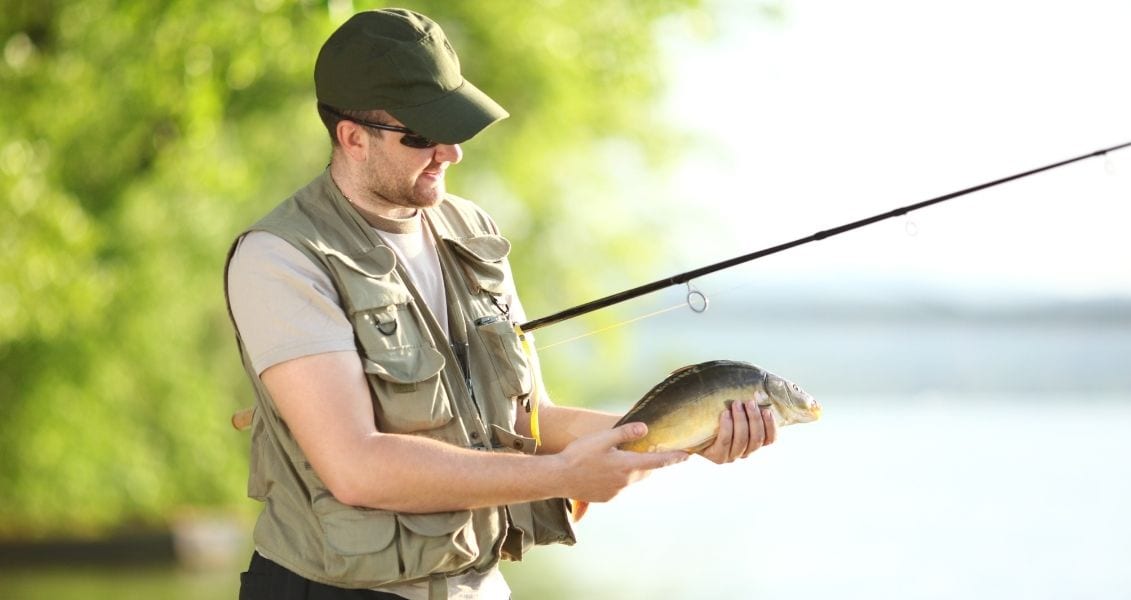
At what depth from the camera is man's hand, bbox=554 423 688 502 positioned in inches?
91.9

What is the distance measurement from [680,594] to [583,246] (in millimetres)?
2600

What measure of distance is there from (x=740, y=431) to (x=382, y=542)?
0.62 metres

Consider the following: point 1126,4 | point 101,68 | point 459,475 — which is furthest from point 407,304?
point 1126,4

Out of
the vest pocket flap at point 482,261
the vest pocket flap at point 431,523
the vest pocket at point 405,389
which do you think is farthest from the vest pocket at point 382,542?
the vest pocket flap at point 482,261

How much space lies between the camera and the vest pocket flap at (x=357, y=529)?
7.64 ft

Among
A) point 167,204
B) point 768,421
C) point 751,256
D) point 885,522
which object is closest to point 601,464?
point 768,421

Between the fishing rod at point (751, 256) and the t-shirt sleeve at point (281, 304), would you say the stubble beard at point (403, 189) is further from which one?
the fishing rod at point (751, 256)

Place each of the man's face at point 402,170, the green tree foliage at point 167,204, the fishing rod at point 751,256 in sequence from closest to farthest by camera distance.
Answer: the man's face at point 402,170
the fishing rod at point 751,256
the green tree foliage at point 167,204

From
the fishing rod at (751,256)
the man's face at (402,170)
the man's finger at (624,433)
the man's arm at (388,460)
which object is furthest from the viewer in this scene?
the fishing rod at (751,256)

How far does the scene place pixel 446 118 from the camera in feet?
8.04

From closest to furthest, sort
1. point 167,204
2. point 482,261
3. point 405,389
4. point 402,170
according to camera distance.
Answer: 1. point 405,389
2. point 402,170
3. point 482,261
4. point 167,204

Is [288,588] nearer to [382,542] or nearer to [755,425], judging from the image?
[382,542]

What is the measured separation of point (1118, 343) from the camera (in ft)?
90.9

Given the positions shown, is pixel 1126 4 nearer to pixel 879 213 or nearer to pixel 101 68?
pixel 101 68
